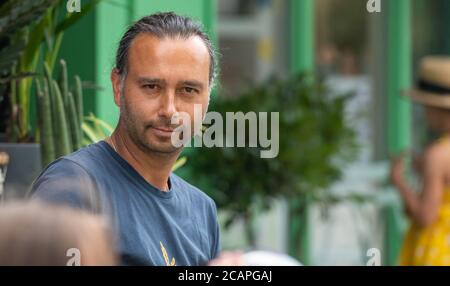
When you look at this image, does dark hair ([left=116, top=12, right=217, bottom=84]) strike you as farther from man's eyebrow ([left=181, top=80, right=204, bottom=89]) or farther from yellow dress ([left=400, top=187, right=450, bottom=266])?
yellow dress ([left=400, top=187, right=450, bottom=266])

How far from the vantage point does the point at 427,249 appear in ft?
15.5

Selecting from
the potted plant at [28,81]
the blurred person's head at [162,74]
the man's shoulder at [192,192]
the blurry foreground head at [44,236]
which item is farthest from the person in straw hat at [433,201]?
the blurry foreground head at [44,236]

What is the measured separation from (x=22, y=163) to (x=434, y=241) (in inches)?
95.6

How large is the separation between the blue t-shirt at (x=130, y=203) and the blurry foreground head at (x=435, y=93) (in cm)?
330

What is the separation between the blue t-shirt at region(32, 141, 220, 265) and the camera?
164cm

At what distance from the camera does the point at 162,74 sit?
1.75 m

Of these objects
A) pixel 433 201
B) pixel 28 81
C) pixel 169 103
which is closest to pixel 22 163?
pixel 28 81

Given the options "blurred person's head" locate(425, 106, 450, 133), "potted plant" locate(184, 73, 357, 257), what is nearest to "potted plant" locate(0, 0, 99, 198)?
"potted plant" locate(184, 73, 357, 257)

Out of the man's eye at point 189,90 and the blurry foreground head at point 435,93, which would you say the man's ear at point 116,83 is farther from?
the blurry foreground head at point 435,93

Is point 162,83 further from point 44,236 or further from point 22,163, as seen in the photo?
point 22,163

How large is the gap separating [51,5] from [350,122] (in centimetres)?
309

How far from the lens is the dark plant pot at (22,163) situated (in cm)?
276
